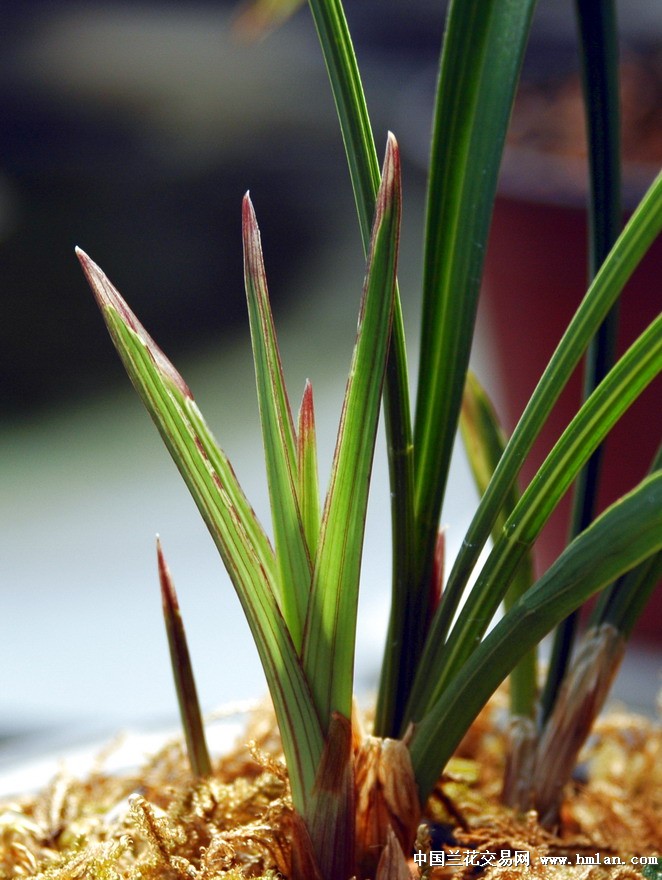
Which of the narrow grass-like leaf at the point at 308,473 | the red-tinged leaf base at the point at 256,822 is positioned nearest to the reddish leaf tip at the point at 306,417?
the narrow grass-like leaf at the point at 308,473

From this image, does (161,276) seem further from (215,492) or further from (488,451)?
(215,492)

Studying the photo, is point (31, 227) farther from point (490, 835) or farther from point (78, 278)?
point (490, 835)

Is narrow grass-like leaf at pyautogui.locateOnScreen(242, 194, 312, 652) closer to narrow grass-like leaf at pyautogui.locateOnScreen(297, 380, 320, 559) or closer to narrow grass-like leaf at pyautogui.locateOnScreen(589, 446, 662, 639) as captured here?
narrow grass-like leaf at pyautogui.locateOnScreen(297, 380, 320, 559)

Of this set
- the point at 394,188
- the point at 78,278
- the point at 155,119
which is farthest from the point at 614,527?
the point at 155,119

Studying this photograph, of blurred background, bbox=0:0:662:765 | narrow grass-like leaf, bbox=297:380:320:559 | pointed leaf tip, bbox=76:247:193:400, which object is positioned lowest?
narrow grass-like leaf, bbox=297:380:320:559

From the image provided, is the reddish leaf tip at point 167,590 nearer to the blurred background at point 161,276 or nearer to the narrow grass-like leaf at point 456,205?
the narrow grass-like leaf at point 456,205

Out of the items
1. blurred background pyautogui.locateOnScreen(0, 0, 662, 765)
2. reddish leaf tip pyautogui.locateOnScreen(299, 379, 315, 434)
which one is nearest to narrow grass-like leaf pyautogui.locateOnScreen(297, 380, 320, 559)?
reddish leaf tip pyautogui.locateOnScreen(299, 379, 315, 434)

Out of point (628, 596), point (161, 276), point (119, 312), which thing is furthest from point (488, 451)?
point (161, 276)
